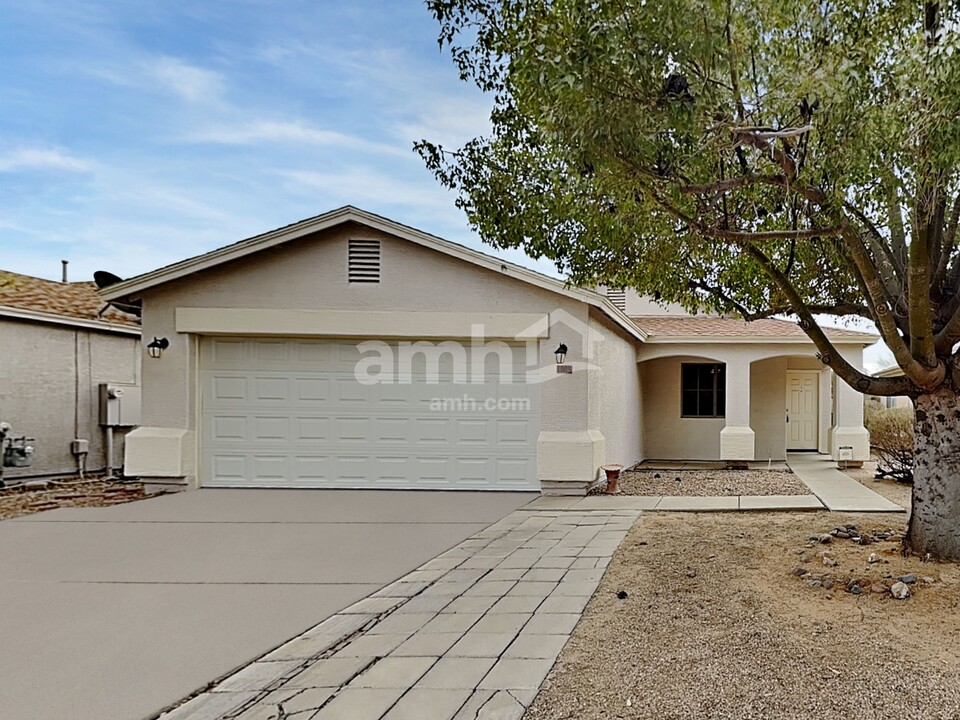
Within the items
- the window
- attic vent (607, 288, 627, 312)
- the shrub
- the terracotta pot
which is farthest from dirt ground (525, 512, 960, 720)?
attic vent (607, 288, 627, 312)

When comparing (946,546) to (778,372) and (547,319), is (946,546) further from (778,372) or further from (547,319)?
(778,372)

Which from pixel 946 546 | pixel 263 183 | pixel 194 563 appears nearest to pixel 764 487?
pixel 946 546

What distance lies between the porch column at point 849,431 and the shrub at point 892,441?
0.39 meters

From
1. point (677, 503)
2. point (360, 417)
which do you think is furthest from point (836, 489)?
point (360, 417)

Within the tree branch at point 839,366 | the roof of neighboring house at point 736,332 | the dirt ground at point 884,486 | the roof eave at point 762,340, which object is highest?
the roof of neighboring house at point 736,332

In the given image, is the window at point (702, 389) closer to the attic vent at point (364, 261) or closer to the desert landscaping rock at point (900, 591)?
the attic vent at point (364, 261)

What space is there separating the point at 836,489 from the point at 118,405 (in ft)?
43.4

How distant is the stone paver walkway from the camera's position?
10.8 ft

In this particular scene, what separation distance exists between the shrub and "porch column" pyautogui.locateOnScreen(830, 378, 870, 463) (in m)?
0.39

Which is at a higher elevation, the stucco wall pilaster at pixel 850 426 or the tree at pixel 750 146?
the tree at pixel 750 146

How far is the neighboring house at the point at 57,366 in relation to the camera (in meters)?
11.5

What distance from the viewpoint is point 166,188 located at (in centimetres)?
1720

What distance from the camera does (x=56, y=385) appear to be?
39.8 feet

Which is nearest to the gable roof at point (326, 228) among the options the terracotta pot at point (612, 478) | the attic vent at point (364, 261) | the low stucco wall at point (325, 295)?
the low stucco wall at point (325, 295)
